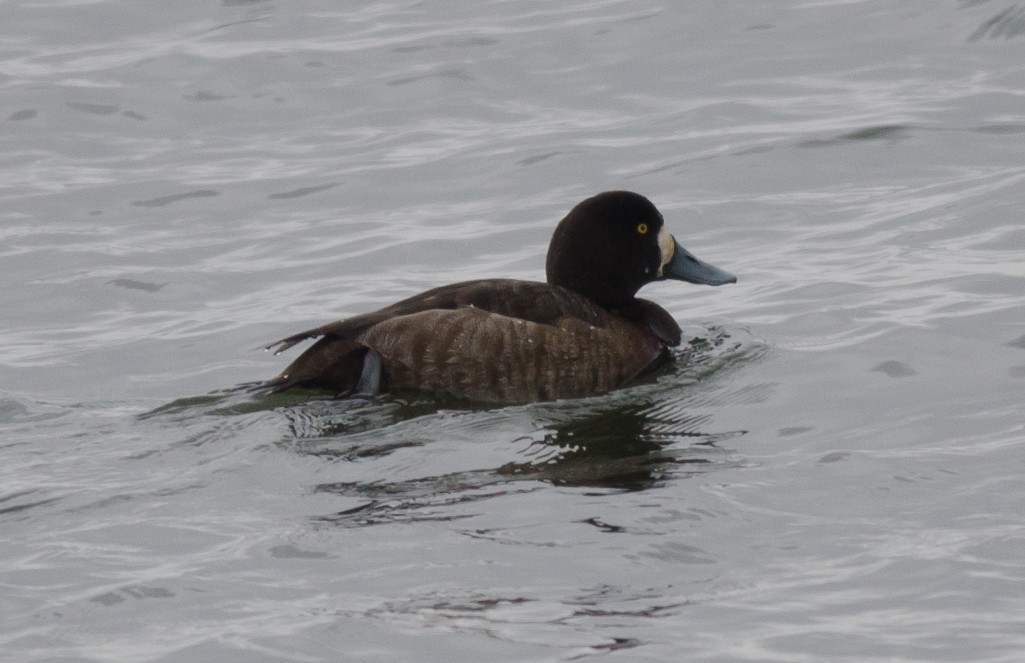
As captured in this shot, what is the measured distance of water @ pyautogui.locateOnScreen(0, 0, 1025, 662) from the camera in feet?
16.0

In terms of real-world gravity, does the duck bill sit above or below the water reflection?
above

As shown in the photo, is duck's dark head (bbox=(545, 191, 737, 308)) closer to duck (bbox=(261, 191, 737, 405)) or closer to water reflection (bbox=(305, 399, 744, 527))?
duck (bbox=(261, 191, 737, 405))

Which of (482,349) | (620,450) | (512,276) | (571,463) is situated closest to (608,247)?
(482,349)

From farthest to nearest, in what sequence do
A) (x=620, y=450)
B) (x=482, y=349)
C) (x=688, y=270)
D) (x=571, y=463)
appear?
1. (x=688, y=270)
2. (x=482, y=349)
3. (x=620, y=450)
4. (x=571, y=463)

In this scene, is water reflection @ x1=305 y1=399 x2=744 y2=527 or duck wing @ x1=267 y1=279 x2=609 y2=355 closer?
water reflection @ x1=305 y1=399 x2=744 y2=527

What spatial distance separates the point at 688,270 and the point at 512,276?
1.26m

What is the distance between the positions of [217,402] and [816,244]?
369 centimetres

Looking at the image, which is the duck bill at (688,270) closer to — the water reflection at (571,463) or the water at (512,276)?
the water at (512,276)

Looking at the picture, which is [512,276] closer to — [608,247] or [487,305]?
[608,247]

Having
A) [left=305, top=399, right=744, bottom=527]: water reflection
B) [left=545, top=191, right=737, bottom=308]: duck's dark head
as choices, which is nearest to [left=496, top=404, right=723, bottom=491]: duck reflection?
[left=305, top=399, right=744, bottom=527]: water reflection

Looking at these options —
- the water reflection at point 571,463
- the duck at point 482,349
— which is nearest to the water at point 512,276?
the water reflection at point 571,463

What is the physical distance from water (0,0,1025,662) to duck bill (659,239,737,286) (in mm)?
261

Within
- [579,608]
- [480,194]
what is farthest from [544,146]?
[579,608]

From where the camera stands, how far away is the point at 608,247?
7.85 metres
